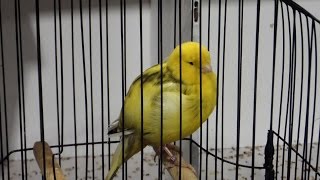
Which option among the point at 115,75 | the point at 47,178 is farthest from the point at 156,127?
the point at 115,75

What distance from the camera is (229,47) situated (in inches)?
43.6

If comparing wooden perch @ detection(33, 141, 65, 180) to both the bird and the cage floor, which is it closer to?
the bird

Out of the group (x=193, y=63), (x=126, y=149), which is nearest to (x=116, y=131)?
(x=126, y=149)

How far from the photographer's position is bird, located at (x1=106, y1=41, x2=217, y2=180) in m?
0.66

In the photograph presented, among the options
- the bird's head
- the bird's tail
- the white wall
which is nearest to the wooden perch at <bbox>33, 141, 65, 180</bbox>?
the bird's tail

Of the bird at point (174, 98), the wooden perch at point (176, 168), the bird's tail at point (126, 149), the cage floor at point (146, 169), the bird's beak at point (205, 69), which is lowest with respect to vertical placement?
the cage floor at point (146, 169)

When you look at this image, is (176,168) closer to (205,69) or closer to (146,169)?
(205,69)

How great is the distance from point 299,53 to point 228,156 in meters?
0.29

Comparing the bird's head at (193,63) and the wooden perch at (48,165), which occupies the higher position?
the bird's head at (193,63)

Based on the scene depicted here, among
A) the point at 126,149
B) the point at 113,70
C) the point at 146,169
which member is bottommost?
the point at 146,169

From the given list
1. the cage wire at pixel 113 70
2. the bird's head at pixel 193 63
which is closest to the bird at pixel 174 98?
the bird's head at pixel 193 63

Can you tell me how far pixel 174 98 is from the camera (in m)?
0.66

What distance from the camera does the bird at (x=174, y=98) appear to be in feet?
2.17

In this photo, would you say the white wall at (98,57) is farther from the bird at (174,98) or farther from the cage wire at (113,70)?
the bird at (174,98)
